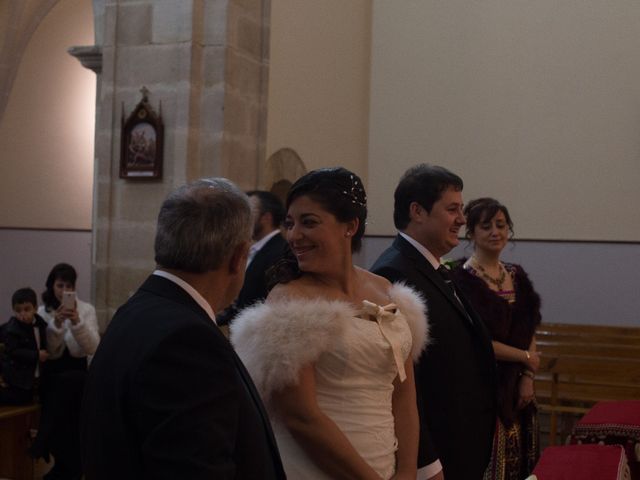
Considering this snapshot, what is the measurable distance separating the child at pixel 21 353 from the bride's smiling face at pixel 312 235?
11.8ft

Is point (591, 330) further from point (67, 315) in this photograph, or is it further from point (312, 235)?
point (312, 235)

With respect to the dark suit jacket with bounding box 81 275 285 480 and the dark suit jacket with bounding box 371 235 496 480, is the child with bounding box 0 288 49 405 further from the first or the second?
the dark suit jacket with bounding box 81 275 285 480

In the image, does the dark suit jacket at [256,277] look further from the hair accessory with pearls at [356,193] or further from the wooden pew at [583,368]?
the wooden pew at [583,368]

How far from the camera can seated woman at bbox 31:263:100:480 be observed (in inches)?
212

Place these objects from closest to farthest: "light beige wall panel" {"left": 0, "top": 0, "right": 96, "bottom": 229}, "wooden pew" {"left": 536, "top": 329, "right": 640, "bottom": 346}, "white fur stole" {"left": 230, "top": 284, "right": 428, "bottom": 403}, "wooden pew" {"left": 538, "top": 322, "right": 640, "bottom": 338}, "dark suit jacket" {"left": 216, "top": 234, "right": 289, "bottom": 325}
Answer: "white fur stole" {"left": 230, "top": 284, "right": 428, "bottom": 403} < "dark suit jacket" {"left": 216, "top": 234, "right": 289, "bottom": 325} < "wooden pew" {"left": 536, "top": 329, "right": 640, "bottom": 346} < "wooden pew" {"left": 538, "top": 322, "right": 640, "bottom": 338} < "light beige wall panel" {"left": 0, "top": 0, "right": 96, "bottom": 229}

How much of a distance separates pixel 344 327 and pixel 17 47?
8.65 metres

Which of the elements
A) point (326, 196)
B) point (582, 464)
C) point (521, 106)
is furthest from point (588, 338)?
point (326, 196)

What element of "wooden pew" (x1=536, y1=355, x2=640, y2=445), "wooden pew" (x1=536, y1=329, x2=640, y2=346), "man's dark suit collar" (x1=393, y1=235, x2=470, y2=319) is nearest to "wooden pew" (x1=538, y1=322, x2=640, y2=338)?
"wooden pew" (x1=536, y1=329, x2=640, y2=346)

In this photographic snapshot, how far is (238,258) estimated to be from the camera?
1752mm

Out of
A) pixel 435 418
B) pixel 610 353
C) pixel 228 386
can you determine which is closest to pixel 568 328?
pixel 610 353

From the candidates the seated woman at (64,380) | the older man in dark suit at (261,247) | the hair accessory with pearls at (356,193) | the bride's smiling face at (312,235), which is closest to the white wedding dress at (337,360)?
the bride's smiling face at (312,235)

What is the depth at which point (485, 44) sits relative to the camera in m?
8.33

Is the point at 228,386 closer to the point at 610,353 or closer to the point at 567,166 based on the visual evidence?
the point at 610,353

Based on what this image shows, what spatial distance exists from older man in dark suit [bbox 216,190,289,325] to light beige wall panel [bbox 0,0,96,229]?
603 centimetres
